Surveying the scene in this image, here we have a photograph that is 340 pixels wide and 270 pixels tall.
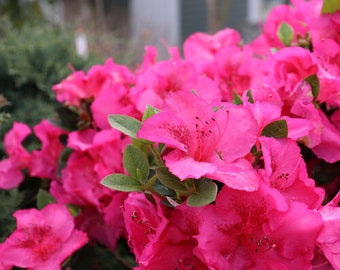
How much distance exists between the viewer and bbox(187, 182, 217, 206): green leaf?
670 millimetres

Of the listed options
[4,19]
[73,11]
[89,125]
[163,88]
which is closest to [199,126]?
[163,88]

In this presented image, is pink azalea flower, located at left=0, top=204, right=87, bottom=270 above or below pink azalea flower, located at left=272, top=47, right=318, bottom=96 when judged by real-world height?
below

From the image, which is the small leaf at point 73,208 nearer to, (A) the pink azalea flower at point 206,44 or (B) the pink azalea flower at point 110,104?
(B) the pink azalea flower at point 110,104

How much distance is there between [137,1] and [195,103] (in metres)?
8.27

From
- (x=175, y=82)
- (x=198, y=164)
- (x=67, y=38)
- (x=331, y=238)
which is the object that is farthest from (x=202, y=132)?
(x=67, y=38)

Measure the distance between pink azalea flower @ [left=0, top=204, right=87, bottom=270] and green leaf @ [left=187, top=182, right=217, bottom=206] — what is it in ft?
1.11

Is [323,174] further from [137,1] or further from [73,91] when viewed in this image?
[137,1]

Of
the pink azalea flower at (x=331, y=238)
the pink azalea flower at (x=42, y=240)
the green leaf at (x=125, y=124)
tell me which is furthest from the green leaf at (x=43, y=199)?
the pink azalea flower at (x=331, y=238)

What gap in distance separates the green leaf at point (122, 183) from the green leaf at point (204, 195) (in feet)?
0.33

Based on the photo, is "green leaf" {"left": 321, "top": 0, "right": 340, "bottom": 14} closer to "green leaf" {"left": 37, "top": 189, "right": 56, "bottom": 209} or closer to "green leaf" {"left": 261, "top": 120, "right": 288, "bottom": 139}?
"green leaf" {"left": 261, "top": 120, "right": 288, "bottom": 139}

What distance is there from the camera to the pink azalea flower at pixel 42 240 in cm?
94

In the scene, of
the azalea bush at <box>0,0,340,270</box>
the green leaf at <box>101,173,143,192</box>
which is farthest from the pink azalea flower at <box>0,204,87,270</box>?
the green leaf at <box>101,173,143,192</box>

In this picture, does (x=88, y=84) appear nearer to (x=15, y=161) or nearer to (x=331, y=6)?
(x=15, y=161)

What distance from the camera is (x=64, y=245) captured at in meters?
0.98
